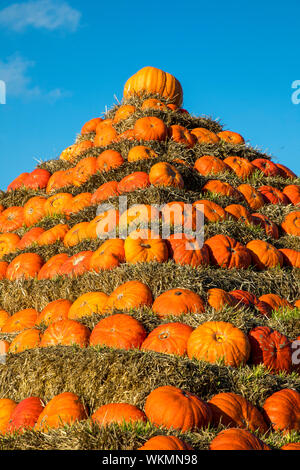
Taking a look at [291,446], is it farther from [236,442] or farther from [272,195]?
[272,195]

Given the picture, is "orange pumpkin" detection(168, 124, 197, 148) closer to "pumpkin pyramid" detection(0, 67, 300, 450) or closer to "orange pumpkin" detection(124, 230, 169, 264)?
"pumpkin pyramid" detection(0, 67, 300, 450)

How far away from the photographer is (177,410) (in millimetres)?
3961

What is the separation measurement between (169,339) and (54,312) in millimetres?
1843

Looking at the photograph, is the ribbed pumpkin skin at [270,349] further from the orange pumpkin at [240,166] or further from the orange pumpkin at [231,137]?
the orange pumpkin at [231,137]

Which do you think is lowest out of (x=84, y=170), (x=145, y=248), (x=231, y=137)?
(x=145, y=248)

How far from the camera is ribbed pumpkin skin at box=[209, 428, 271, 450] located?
11.4 ft

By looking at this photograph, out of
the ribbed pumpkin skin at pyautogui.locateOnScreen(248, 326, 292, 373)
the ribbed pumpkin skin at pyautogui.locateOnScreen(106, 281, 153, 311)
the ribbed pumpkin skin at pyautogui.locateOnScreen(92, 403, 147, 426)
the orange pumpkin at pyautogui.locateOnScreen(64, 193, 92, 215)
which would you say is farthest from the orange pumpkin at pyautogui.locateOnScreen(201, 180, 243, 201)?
the ribbed pumpkin skin at pyautogui.locateOnScreen(92, 403, 147, 426)

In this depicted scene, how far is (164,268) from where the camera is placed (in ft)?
21.7

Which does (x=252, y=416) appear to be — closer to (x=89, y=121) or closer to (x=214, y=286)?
(x=214, y=286)

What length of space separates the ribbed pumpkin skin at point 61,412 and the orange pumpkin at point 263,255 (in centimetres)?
388

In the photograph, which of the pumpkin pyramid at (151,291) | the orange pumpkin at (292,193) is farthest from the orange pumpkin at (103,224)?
the orange pumpkin at (292,193)

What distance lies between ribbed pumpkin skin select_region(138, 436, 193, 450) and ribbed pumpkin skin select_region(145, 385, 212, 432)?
0.44 meters

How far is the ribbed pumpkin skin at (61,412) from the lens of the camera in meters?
4.21

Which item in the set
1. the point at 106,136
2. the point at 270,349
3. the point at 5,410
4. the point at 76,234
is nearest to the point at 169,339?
the point at 270,349
